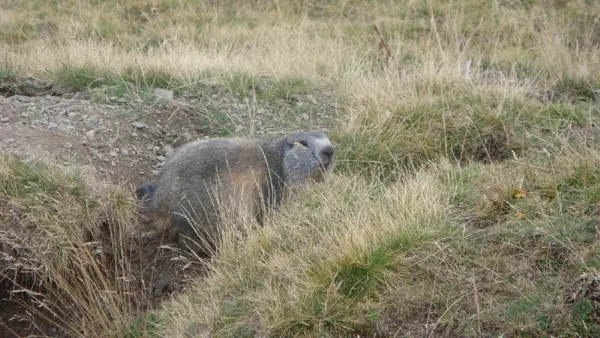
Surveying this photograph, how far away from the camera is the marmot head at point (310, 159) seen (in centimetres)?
538

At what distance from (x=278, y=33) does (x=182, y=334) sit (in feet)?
21.7

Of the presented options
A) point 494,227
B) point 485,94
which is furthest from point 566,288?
point 485,94

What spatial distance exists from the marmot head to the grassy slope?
0.23m

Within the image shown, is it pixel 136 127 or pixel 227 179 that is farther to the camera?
pixel 136 127

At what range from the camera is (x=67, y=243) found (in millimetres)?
4809

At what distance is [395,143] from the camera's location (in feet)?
19.8

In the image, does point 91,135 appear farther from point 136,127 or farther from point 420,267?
point 420,267

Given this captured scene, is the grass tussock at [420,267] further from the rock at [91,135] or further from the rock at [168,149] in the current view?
the rock at [91,135]

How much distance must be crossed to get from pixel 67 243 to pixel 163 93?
2356 millimetres

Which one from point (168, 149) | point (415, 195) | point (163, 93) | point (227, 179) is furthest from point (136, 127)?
point (415, 195)

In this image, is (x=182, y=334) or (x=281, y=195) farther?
(x=281, y=195)

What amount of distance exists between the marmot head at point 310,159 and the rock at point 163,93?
5.82ft

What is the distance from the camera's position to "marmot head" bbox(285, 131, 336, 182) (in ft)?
17.7

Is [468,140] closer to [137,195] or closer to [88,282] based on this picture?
[137,195]
